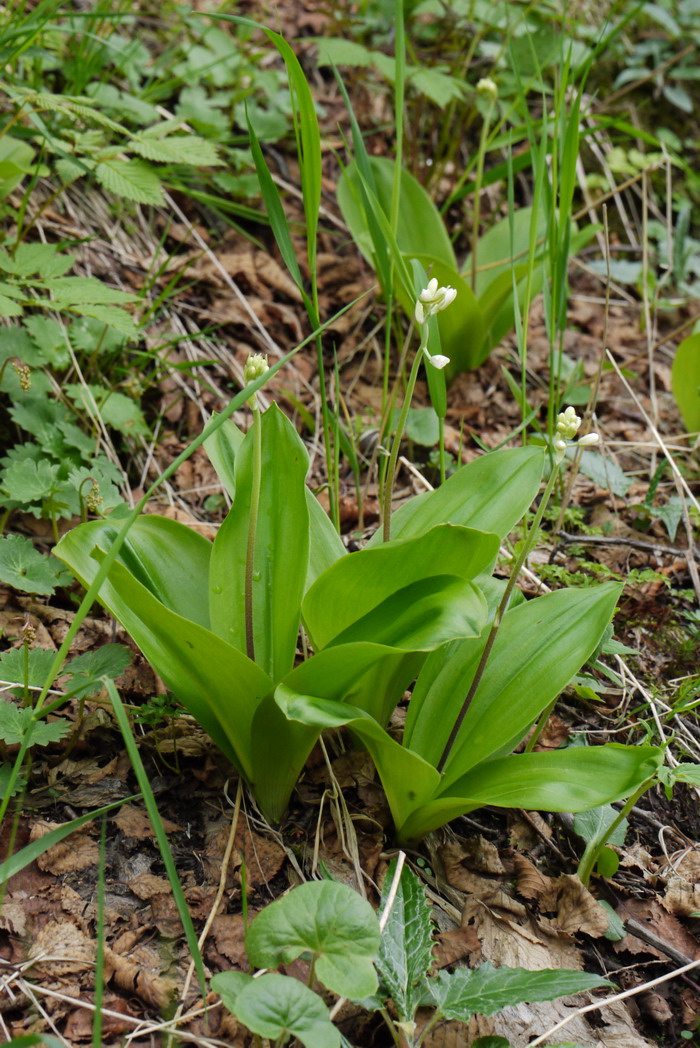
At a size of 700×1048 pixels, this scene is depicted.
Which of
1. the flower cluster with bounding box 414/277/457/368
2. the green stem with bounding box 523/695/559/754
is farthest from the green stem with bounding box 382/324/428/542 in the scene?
the green stem with bounding box 523/695/559/754

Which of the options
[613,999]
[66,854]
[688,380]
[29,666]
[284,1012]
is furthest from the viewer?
[688,380]

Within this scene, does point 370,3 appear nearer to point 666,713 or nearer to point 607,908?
point 666,713

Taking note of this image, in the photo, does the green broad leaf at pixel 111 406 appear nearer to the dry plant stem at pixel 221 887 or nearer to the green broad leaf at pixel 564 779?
the dry plant stem at pixel 221 887

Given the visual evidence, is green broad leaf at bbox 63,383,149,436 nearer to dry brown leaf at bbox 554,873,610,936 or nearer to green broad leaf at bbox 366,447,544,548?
green broad leaf at bbox 366,447,544,548

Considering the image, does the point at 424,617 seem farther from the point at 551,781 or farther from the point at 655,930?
Result: the point at 655,930

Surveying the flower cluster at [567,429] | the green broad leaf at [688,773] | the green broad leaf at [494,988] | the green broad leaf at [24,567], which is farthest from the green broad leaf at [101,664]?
the green broad leaf at [688,773]

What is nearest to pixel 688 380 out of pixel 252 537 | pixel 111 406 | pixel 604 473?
pixel 604 473
